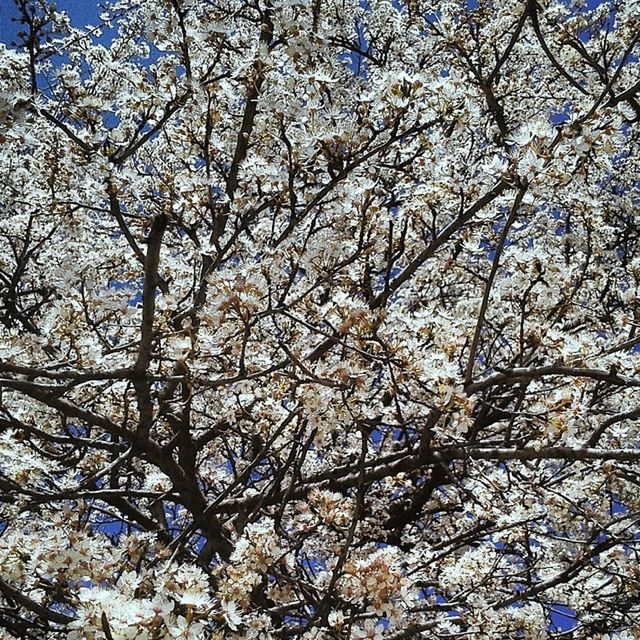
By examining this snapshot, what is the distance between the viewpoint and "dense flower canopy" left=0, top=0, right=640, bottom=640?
2.60 meters

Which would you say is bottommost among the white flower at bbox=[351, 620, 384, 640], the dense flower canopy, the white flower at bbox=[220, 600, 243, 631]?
the white flower at bbox=[351, 620, 384, 640]

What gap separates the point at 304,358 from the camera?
325 cm

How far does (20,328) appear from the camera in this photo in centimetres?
489

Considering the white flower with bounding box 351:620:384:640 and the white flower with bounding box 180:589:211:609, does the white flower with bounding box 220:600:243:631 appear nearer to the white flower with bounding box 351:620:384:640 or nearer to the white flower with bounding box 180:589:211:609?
the white flower with bounding box 180:589:211:609

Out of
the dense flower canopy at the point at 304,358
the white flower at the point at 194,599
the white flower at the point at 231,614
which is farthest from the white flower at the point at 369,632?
the white flower at the point at 194,599

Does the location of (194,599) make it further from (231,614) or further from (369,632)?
(369,632)

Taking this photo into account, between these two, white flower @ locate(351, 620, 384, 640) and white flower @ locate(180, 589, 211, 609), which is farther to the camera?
white flower @ locate(351, 620, 384, 640)

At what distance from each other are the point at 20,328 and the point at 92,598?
10.9 ft

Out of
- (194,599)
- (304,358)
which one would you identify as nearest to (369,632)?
(194,599)

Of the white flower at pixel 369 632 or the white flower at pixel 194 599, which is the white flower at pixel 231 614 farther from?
the white flower at pixel 369 632

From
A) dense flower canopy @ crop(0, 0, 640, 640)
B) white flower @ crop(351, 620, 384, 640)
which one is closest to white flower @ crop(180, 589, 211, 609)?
dense flower canopy @ crop(0, 0, 640, 640)

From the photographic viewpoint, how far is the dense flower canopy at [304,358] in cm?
260

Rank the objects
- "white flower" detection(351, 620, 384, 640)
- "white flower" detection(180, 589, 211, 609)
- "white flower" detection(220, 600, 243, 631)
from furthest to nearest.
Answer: "white flower" detection(351, 620, 384, 640)
"white flower" detection(220, 600, 243, 631)
"white flower" detection(180, 589, 211, 609)

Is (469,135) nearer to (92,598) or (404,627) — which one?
(404,627)
